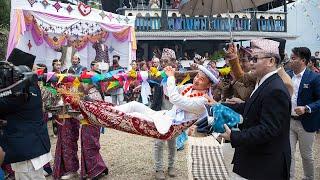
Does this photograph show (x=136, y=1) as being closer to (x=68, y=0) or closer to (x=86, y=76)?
(x=68, y=0)

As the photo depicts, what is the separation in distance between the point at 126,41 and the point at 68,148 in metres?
7.32

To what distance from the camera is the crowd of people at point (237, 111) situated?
2.92 meters

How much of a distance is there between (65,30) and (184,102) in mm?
7917

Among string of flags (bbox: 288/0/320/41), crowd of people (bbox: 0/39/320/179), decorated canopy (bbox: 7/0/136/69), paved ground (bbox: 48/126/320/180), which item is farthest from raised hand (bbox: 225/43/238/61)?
string of flags (bbox: 288/0/320/41)

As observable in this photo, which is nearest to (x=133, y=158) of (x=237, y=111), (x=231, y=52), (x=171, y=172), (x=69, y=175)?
(x=171, y=172)

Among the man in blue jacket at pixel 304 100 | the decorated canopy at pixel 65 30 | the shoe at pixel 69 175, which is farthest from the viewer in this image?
the decorated canopy at pixel 65 30

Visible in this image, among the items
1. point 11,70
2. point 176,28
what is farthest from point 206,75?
point 176,28

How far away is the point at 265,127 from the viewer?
9.20 ft

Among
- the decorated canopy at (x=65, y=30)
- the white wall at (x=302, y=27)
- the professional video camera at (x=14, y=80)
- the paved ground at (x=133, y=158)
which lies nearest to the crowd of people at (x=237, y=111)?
the professional video camera at (x=14, y=80)

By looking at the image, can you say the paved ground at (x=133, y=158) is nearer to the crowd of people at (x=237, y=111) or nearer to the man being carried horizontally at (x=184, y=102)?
the crowd of people at (x=237, y=111)

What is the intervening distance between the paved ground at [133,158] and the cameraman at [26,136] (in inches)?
76.9

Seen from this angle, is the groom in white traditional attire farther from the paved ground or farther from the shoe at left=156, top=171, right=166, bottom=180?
the shoe at left=156, top=171, right=166, bottom=180

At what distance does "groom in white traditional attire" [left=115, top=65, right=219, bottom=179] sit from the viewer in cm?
457

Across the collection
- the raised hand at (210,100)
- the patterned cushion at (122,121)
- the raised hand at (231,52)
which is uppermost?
the raised hand at (231,52)
